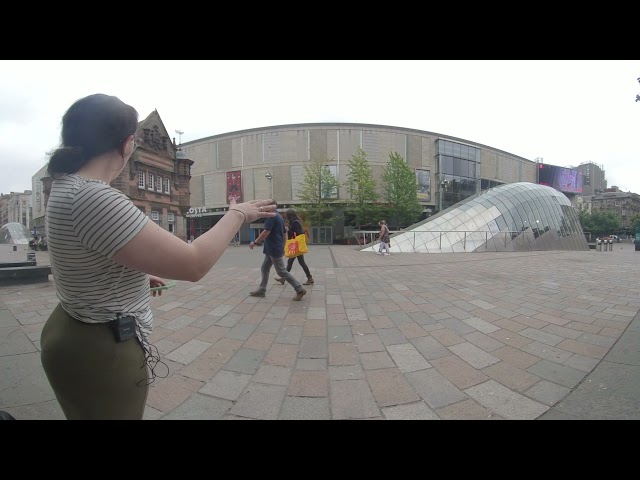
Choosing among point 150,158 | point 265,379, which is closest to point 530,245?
point 265,379

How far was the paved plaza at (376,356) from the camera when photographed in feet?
7.27

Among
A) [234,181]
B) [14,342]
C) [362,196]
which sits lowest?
[14,342]

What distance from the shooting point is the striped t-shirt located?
40.3 inches

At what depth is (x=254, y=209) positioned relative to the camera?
4.93ft

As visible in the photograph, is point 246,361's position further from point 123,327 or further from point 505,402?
point 505,402

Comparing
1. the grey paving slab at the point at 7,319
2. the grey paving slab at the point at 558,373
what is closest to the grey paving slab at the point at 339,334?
the grey paving slab at the point at 558,373

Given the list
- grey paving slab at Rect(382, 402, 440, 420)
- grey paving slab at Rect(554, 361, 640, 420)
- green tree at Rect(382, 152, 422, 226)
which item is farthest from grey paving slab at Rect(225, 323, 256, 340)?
green tree at Rect(382, 152, 422, 226)

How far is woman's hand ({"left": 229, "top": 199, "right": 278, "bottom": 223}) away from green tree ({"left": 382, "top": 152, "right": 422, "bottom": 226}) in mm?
30065

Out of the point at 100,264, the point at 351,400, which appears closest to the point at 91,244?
the point at 100,264

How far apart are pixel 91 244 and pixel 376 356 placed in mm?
2856

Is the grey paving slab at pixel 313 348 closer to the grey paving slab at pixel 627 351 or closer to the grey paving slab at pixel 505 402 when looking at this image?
the grey paving slab at pixel 505 402

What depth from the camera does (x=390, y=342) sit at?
11.2ft

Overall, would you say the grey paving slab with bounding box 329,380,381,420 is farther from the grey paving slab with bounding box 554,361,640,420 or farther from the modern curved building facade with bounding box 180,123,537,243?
the modern curved building facade with bounding box 180,123,537,243

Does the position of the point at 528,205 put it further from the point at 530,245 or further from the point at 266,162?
the point at 266,162
